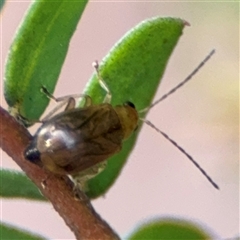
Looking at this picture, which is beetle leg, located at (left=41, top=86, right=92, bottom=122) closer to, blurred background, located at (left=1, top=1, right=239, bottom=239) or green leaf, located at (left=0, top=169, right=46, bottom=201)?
green leaf, located at (left=0, top=169, right=46, bottom=201)

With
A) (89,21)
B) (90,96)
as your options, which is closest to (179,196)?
(89,21)

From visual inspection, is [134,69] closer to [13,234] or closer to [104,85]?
[104,85]

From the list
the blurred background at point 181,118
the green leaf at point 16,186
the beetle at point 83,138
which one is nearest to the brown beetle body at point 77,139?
the beetle at point 83,138

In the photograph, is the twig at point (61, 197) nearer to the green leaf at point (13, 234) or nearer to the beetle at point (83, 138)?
the beetle at point (83, 138)

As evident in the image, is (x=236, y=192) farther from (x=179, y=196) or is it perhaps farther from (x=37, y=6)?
(x=37, y=6)

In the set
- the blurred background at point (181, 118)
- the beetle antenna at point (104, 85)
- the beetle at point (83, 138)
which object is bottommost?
the blurred background at point (181, 118)

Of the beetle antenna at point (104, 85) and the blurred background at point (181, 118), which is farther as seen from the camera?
the blurred background at point (181, 118)
